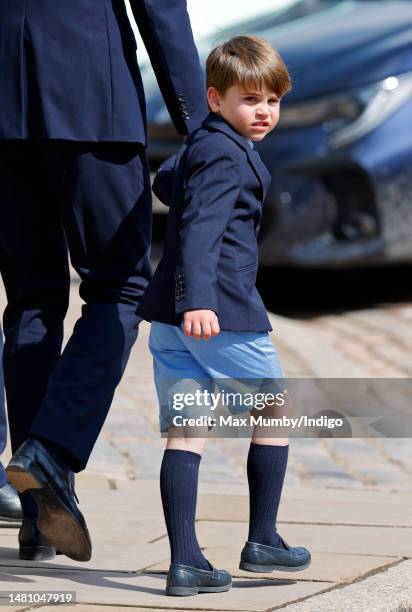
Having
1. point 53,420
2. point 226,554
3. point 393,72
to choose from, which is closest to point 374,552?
point 226,554

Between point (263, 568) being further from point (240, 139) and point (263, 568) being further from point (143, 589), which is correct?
point (240, 139)

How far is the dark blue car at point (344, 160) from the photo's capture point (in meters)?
6.94

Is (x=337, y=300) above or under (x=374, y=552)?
above

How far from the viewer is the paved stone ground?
297 centimetres

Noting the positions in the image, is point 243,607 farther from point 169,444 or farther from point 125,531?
point 125,531

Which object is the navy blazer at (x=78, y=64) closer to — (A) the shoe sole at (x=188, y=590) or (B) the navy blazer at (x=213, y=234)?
(B) the navy blazer at (x=213, y=234)

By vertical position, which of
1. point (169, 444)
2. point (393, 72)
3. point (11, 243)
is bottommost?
point (169, 444)

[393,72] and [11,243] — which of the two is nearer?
[11,243]

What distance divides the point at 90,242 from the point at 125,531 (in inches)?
31.4

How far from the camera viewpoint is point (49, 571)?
126 inches

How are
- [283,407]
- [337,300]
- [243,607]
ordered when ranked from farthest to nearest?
[337,300], [283,407], [243,607]

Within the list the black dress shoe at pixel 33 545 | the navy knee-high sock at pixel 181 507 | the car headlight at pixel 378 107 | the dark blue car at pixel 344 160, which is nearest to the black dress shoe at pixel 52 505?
the navy knee-high sock at pixel 181 507

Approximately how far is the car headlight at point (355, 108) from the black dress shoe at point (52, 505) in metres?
4.22

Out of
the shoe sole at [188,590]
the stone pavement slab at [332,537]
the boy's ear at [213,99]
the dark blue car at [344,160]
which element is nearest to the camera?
A: the shoe sole at [188,590]
